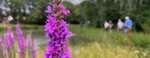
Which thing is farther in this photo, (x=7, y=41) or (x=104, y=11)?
(x=104, y=11)

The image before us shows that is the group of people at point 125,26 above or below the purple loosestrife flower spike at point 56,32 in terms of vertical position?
below

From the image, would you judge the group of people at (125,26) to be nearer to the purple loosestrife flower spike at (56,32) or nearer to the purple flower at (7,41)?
the purple flower at (7,41)

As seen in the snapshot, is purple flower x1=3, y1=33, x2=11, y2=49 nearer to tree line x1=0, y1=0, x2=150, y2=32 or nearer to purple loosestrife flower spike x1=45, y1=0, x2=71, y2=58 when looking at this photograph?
purple loosestrife flower spike x1=45, y1=0, x2=71, y2=58

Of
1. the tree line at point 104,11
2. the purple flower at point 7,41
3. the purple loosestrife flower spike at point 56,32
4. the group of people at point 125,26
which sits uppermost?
the purple loosestrife flower spike at point 56,32

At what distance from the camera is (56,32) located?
289 centimetres

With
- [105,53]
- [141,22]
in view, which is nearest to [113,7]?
[141,22]

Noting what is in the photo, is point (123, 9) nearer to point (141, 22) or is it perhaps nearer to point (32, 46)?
point (141, 22)

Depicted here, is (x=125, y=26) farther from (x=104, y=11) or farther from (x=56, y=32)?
(x=56, y=32)

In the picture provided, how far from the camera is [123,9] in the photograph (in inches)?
1597

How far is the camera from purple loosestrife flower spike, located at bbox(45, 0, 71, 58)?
2893 millimetres

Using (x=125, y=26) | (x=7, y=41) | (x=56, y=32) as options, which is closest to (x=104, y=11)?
(x=125, y=26)

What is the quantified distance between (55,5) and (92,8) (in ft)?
137

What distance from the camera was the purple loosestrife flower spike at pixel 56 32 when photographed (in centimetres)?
289

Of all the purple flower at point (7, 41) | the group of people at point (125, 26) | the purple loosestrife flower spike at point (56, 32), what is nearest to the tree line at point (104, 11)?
the group of people at point (125, 26)
